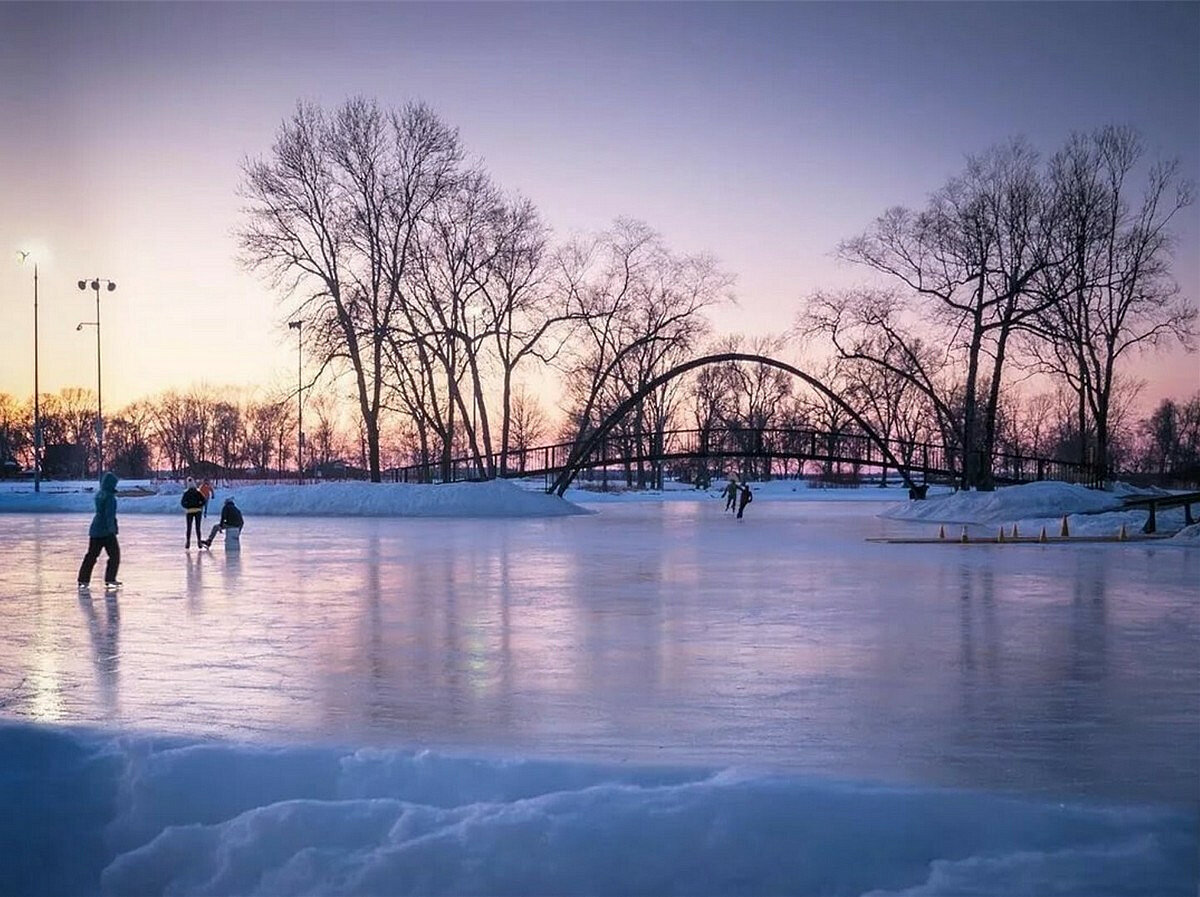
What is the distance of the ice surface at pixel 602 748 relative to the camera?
499 cm

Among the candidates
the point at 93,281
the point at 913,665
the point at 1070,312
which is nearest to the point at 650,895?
the point at 913,665

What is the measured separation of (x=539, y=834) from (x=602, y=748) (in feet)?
3.00

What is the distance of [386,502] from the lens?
127 feet

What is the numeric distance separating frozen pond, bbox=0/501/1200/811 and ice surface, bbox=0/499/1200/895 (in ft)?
0.15

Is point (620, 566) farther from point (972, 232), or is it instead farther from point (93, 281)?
point (93, 281)

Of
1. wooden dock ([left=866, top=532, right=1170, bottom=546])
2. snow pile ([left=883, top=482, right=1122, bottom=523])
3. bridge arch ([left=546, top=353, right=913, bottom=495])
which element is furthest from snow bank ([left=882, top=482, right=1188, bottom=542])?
bridge arch ([left=546, top=353, right=913, bottom=495])

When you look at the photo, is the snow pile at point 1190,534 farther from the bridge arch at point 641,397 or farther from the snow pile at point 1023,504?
the bridge arch at point 641,397

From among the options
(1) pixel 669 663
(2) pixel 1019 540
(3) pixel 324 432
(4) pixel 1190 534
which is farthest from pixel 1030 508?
(3) pixel 324 432

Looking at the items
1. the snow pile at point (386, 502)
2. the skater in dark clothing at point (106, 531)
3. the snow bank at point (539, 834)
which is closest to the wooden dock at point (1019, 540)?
the skater in dark clothing at point (106, 531)

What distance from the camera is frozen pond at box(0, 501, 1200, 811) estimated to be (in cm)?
608

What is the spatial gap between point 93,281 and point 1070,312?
147ft

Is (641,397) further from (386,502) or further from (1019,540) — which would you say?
(1019,540)

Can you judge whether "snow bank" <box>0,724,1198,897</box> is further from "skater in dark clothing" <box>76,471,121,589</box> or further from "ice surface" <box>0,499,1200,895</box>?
"skater in dark clothing" <box>76,471,121,589</box>

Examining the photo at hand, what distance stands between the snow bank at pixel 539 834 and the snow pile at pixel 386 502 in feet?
107
